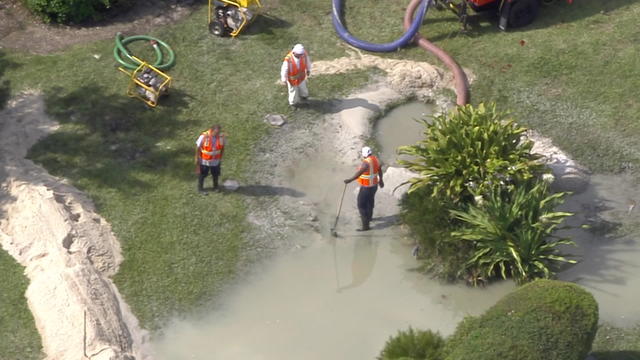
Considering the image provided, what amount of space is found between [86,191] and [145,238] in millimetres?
1608

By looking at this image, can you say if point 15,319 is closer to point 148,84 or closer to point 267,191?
point 267,191

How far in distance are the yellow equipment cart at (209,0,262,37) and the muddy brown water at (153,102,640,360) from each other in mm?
5292

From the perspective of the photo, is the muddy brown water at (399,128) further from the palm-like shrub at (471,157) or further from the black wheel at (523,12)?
the black wheel at (523,12)

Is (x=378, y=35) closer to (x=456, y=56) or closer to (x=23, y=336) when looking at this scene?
(x=456, y=56)

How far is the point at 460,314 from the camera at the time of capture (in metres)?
14.5

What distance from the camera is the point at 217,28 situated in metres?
20.0

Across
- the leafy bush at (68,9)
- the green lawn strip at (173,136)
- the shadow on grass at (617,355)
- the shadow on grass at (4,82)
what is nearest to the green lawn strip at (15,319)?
the green lawn strip at (173,136)

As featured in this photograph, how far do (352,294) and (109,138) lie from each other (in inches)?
228

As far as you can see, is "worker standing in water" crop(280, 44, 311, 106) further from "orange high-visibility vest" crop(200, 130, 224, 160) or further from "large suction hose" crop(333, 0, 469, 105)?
"orange high-visibility vest" crop(200, 130, 224, 160)

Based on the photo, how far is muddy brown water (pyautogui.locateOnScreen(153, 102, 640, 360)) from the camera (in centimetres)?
1390

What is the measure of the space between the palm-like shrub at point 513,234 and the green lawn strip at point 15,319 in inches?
260

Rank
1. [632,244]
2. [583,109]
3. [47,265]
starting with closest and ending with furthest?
[47,265] → [632,244] → [583,109]

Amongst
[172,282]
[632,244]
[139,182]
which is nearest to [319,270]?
[172,282]

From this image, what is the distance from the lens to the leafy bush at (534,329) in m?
11.9
